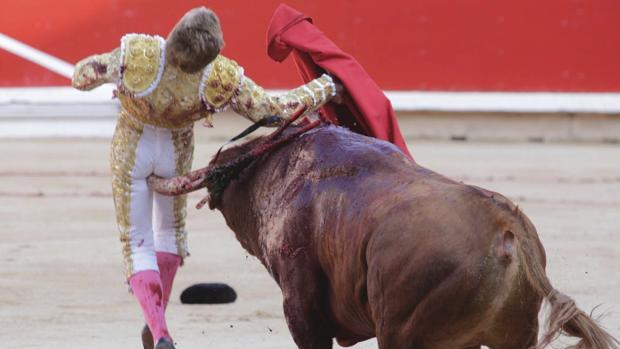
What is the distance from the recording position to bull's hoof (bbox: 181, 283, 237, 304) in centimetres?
424

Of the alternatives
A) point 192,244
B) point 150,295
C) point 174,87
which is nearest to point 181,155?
point 174,87

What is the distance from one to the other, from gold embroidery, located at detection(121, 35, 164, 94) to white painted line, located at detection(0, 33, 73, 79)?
5618 millimetres

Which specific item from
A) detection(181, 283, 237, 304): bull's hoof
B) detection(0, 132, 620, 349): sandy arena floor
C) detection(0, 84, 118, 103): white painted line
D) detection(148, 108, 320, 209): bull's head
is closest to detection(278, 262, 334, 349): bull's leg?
detection(148, 108, 320, 209): bull's head

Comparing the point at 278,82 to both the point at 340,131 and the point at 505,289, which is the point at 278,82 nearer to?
the point at 340,131

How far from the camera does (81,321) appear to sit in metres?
3.99

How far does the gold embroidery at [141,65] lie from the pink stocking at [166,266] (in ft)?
1.69

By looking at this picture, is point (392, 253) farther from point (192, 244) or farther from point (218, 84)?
point (192, 244)

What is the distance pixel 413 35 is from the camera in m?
8.45

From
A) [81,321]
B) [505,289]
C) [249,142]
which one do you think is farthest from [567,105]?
[505,289]

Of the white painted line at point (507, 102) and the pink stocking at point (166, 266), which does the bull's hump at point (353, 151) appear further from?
the white painted line at point (507, 102)

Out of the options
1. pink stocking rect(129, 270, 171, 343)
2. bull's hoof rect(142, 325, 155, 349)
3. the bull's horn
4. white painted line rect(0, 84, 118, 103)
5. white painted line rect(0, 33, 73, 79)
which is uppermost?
the bull's horn

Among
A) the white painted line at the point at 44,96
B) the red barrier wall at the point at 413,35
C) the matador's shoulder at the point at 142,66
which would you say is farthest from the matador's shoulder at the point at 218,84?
the white painted line at the point at 44,96

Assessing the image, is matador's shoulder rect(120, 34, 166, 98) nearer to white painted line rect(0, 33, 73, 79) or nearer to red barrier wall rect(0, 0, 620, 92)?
red barrier wall rect(0, 0, 620, 92)

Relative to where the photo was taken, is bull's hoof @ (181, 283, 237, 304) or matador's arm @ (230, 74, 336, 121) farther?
bull's hoof @ (181, 283, 237, 304)
